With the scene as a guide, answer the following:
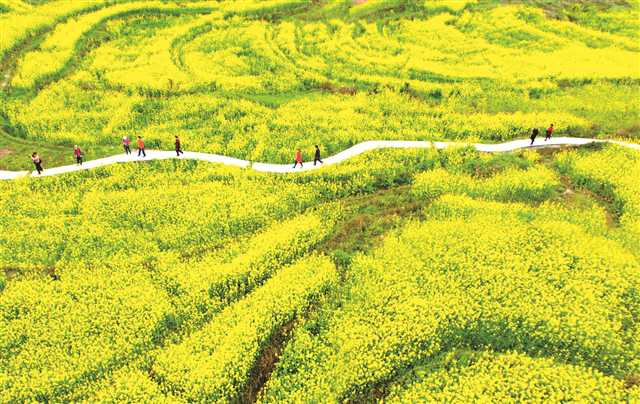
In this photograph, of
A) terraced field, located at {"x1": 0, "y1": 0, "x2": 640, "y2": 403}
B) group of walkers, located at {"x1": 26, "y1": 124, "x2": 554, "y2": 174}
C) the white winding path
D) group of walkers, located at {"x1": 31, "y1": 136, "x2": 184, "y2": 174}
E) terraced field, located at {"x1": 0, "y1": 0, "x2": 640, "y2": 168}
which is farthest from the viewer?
terraced field, located at {"x1": 0, "y1": 0, "x2": 640, "y2": 168}

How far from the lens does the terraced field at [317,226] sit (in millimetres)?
17094

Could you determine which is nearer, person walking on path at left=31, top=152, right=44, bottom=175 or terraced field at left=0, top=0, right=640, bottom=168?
person walking on path at left=31, top=152, right=44, bottom=175

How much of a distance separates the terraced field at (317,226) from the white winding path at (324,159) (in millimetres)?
667

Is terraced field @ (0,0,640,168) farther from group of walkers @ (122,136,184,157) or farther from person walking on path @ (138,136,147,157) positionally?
person walking on path @ (138,136,147,157)

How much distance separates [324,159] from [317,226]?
6616 millimetres

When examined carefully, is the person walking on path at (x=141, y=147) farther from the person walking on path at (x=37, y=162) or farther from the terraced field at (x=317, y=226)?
the person walking on path at (x=37, y=162)

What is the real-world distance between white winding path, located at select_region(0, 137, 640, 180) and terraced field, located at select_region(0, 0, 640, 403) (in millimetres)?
667

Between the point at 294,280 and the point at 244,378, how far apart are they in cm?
502

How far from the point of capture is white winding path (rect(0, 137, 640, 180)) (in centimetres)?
2734

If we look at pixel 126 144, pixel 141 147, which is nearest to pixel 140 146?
pixel 141 147

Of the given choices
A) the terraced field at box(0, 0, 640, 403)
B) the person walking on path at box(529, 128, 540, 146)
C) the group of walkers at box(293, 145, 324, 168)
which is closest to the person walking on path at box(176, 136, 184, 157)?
the terraced field at box(0, 0, 640, 403)

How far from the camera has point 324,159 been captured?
93.5ft

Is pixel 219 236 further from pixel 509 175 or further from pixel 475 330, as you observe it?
pixel 509 175

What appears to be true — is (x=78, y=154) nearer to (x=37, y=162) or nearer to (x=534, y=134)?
(x=37, y=162)
